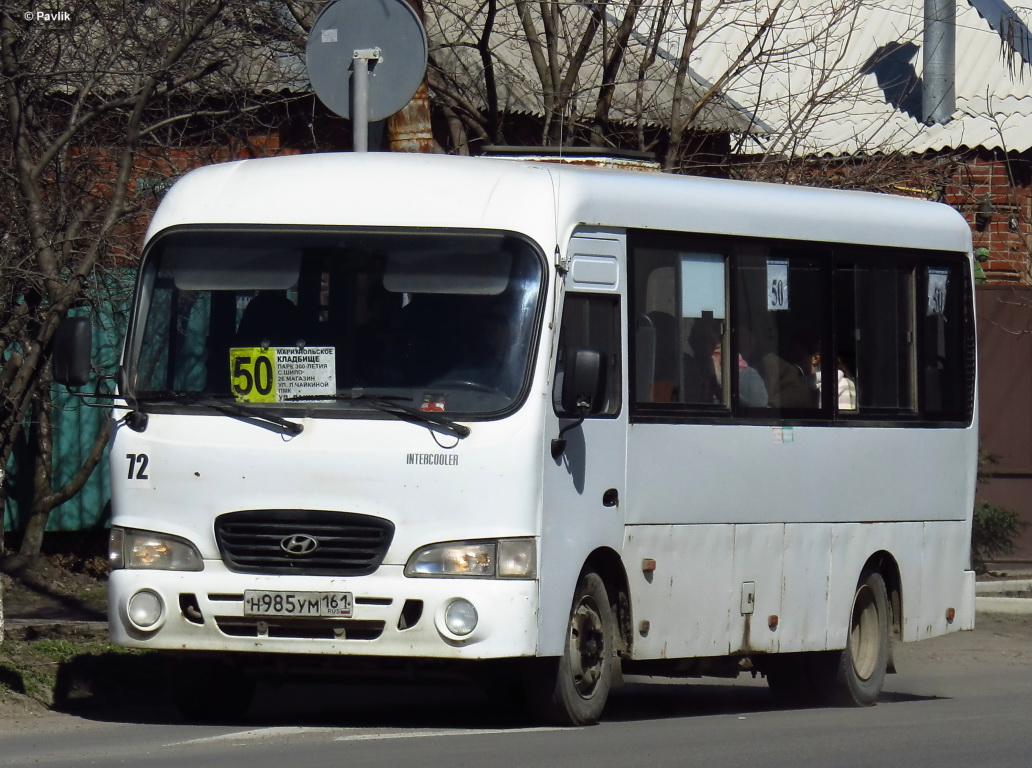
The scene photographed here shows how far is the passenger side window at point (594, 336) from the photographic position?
8.37 metres

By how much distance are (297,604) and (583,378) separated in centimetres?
150

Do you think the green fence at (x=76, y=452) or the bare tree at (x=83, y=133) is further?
the green fence at (x=76, y=452)

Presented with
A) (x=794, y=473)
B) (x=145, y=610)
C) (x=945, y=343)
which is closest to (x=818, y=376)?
(x=794, y=473)

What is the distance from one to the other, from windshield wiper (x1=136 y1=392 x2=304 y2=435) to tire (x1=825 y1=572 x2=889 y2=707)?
3.76m

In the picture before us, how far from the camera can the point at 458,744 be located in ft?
26.3

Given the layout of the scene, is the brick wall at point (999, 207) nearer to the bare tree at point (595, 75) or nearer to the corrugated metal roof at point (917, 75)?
the corrugated metal roof at point (917, 75)

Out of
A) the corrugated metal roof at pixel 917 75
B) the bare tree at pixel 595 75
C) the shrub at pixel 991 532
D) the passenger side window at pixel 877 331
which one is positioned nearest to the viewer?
the passenger side window at pixel 877 331

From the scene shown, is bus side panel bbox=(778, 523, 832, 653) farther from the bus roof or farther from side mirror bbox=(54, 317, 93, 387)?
side mirror bbox=(54, 317, 93, 387)

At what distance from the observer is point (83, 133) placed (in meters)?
13.4

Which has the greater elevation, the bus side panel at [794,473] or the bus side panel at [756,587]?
the bus side panel at [794,473]

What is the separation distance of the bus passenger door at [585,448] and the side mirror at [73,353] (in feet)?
6.74

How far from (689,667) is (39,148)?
5.88 metres

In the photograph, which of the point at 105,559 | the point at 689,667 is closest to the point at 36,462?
the point at 105,559
